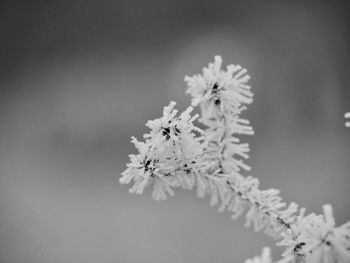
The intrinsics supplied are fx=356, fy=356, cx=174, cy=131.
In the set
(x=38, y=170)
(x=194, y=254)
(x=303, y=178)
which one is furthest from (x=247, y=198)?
(x=38, y=170)

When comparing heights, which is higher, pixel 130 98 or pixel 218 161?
pixel 130 98

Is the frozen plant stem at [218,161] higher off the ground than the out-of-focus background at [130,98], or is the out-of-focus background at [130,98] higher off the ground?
the out-of-focus background at [130,98]

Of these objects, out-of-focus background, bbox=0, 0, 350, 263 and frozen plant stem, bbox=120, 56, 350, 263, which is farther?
out-of-focus background, bbox=0, 0, 350, 263

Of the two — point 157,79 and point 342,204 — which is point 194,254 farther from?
point 157,79

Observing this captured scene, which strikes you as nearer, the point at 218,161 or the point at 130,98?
the point at 218,161

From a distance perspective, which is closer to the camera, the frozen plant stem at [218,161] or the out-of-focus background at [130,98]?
the frozen plant stem at [218,161]
